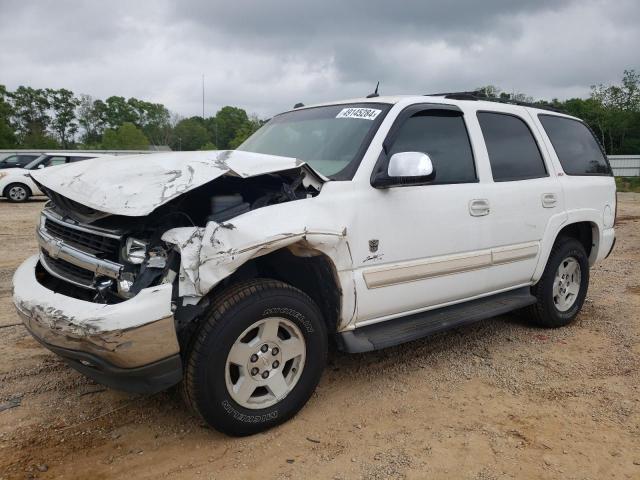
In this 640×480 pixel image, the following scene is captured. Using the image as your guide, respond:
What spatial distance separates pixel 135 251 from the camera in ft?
8.56

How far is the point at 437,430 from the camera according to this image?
300 cm

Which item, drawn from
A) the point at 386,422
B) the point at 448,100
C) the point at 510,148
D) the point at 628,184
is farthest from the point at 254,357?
the point at 628,184

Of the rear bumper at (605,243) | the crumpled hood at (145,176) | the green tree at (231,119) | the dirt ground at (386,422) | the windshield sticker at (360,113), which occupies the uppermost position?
the green tree at (231,119)

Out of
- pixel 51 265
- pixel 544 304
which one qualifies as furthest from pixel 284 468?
pixel 544 304

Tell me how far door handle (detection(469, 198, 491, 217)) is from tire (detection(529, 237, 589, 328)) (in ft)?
3.84

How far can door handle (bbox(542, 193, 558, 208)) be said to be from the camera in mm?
4340

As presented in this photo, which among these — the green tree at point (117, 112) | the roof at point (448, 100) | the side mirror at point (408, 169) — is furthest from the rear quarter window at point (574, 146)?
the green tree at point (117, 112)

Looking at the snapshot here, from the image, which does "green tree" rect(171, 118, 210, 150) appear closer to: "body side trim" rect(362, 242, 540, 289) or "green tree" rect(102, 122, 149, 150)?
"green tree" rect(102, 122, 149, 150)

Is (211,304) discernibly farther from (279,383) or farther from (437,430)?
(437,430)

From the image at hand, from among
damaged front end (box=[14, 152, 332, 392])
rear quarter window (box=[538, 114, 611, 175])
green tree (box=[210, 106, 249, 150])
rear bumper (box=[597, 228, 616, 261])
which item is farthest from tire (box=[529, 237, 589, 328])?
green tree (box=[210, 106, 249, 150])

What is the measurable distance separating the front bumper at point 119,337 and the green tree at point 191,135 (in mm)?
39935

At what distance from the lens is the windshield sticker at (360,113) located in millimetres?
3543

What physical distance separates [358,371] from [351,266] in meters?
1.04

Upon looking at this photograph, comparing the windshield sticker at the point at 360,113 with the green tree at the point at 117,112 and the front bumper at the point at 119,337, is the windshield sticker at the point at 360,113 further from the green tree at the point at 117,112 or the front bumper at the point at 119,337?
the green tree at the point at 117,112
